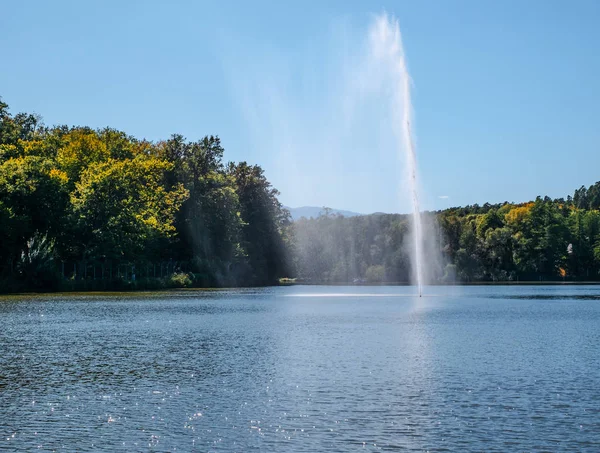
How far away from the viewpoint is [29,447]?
18.8 m

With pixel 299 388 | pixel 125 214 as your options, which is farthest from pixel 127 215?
pixel 299 388

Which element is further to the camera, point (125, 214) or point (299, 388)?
point (125, 214)

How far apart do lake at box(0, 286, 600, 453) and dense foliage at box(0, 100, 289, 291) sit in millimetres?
Result: 52577

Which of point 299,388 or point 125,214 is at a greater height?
point 125,214

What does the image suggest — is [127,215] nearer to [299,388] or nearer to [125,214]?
[125,214]

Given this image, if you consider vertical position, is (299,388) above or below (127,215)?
below

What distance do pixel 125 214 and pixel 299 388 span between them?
92.2 metres

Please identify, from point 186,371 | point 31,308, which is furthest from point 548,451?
point 31,308

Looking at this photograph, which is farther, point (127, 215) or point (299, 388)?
point (127, 215)

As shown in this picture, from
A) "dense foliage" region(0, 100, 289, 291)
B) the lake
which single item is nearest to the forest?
"dense foliage" region(0, 100, 289, 291)

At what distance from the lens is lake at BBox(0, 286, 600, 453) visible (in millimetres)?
19703

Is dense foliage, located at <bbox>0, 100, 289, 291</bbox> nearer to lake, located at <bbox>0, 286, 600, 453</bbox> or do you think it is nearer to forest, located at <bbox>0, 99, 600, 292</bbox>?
forest, located at <bbox>0, 99, 600, 292</bbox>

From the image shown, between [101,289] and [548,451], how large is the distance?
339 ft

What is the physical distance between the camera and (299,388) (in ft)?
88.8
